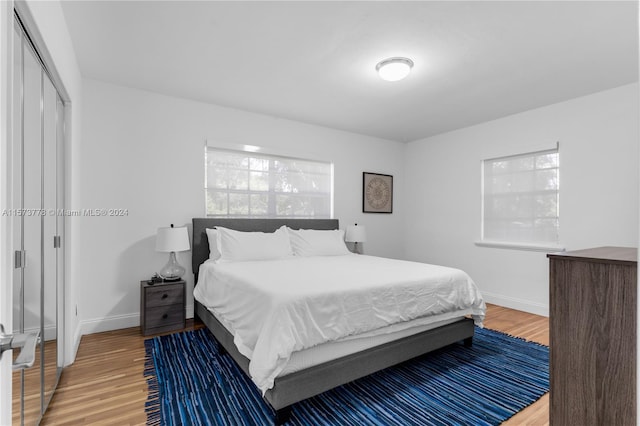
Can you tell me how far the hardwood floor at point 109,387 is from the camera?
1.88m

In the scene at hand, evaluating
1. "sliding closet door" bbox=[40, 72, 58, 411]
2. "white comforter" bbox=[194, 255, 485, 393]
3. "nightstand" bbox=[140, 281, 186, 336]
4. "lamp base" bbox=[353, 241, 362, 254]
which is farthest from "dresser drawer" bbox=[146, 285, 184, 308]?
"lamp base" bbox=[353, 241, 362, 254]

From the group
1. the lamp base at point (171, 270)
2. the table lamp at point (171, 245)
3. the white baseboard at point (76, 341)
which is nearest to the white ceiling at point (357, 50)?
the table lamp at point (171, 245)

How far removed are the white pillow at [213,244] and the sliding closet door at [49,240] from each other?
141cm

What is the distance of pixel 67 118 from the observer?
2521mm

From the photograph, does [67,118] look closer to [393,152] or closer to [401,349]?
[401,349]

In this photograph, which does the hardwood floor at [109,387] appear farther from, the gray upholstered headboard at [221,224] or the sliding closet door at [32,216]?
the gray upholstered headboard at [221,224]

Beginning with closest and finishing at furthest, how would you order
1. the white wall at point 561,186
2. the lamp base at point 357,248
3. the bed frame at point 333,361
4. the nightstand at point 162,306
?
the bed frame at point 333,361 < the nightstand at point 162,306 < the white wall at point 561,186 < the lamp base at point 357,248

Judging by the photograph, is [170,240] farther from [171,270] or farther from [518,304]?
[518,304]

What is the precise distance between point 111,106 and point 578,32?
4133 millimetres

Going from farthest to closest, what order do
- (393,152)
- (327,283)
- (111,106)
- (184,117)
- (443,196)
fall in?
1. (393,152)
2. (443,196)
3. (184,117)
4. (111,106)
5. (327,283)

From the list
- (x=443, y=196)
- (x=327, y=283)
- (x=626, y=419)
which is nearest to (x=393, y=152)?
(x=443, y=196)

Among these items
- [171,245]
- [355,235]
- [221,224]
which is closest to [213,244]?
[221,224]

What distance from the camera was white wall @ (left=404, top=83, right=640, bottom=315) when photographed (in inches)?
130

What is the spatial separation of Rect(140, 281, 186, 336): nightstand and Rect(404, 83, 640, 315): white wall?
12.5 feet
